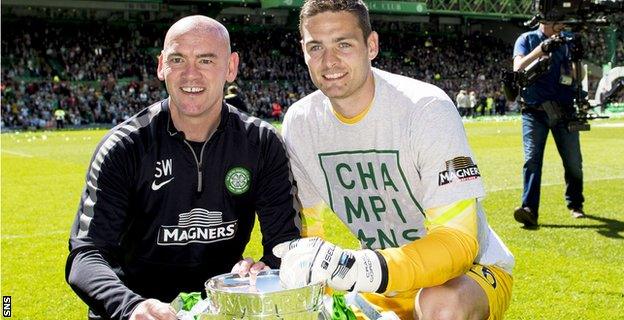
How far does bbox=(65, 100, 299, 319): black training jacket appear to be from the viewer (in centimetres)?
334

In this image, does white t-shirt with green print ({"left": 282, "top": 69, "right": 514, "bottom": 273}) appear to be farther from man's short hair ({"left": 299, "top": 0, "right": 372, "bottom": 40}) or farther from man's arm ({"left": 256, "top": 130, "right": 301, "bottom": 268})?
man's short hair ({"left": 299, "top": 0, "right": 372, "bottom": 40})

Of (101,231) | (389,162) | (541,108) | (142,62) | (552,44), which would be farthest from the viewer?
(142,62)

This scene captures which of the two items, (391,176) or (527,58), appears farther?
(527,58)

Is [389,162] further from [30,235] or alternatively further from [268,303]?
[30,235]

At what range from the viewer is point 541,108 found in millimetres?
8016

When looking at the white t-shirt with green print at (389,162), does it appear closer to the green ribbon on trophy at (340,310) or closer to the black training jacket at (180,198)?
the black training jacket at (180,198)

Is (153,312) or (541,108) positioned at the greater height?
(153,312)

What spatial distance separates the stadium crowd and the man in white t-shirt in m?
32.4

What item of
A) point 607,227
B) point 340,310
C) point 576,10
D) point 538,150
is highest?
point 576,10

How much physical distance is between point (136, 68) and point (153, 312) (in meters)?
43.5

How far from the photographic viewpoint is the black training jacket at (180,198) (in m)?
3.34

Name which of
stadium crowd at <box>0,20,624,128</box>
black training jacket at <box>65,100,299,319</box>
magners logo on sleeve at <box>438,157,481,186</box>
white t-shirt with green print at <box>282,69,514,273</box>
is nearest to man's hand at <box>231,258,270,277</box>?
black training jacket at <box>65,100,299,319</box>

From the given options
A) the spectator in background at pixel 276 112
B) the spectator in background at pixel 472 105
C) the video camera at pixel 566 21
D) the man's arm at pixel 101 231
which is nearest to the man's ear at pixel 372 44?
the man's arm at pixel 101 231

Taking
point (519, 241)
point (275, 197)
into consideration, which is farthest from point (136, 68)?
point (275, 197)
